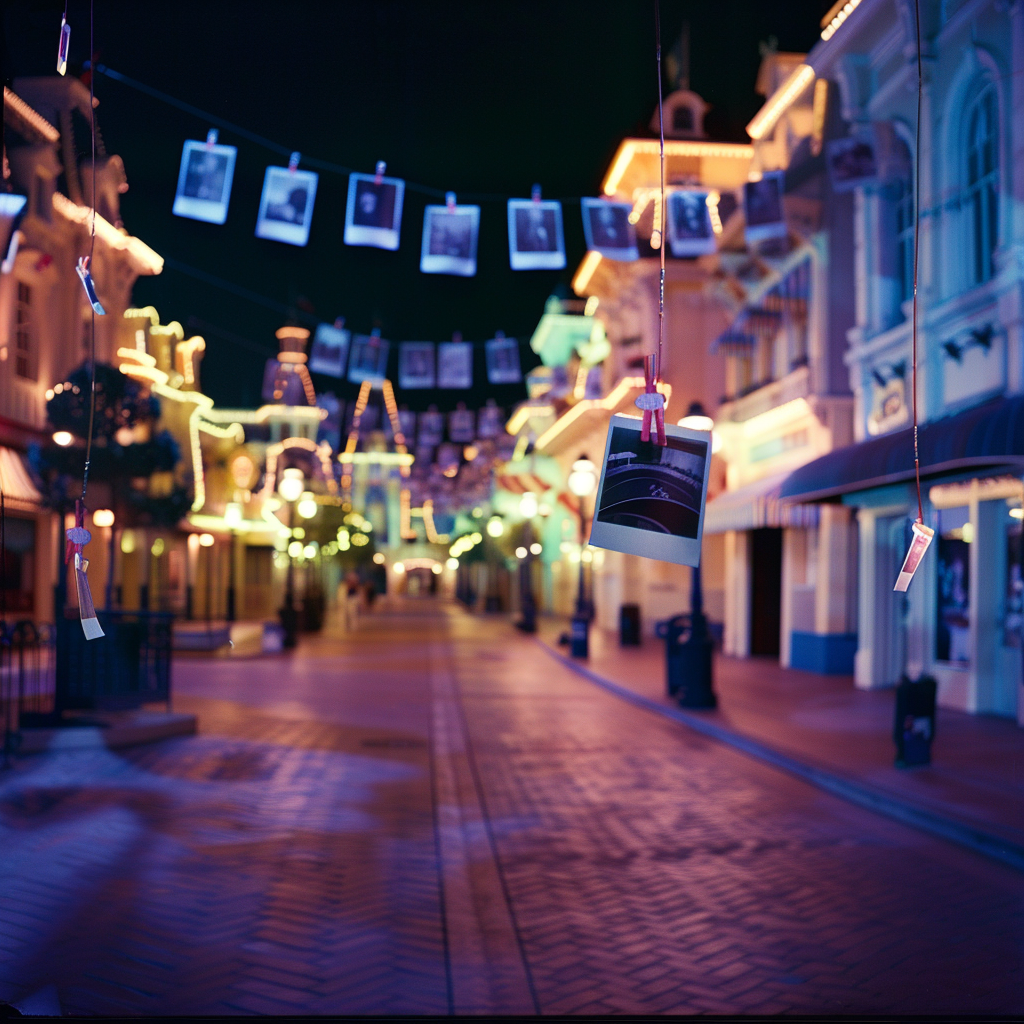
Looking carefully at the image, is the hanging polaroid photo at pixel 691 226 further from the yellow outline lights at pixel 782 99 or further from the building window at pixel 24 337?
the building window at pixel 24 337

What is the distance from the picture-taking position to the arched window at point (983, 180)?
14.8 metres

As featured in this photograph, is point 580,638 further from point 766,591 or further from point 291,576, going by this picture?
point 291,576

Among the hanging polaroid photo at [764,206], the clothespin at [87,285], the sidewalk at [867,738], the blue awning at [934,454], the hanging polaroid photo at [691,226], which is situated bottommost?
the sidewalk at [867,738]

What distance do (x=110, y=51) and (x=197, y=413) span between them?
34032mm

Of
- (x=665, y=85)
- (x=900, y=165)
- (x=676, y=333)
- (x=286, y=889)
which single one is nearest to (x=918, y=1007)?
(x=286, y=889)

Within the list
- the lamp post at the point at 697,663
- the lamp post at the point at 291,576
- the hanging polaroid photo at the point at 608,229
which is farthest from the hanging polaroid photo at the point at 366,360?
the lamp post at the point at 291,576

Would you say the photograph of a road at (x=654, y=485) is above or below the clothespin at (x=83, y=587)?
above

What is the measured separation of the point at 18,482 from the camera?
23781 mm

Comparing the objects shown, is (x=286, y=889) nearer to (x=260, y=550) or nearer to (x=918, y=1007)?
(x=918, y=1007)

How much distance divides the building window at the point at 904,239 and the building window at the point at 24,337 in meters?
18.6

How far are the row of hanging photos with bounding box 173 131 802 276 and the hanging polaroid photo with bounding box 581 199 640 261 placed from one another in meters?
0.01

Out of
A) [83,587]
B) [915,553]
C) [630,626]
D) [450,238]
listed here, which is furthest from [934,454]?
[630,626]

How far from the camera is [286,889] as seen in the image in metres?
6.78

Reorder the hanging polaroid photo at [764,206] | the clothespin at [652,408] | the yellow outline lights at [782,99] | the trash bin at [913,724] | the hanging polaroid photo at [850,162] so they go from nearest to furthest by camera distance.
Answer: the clothespin at [652,408] → the trash bin at [913,724] → the hanging polaroid photo at [764,206] → the hanging polaroid photo at [850,162] → the yellow outline lights at [782,99]
